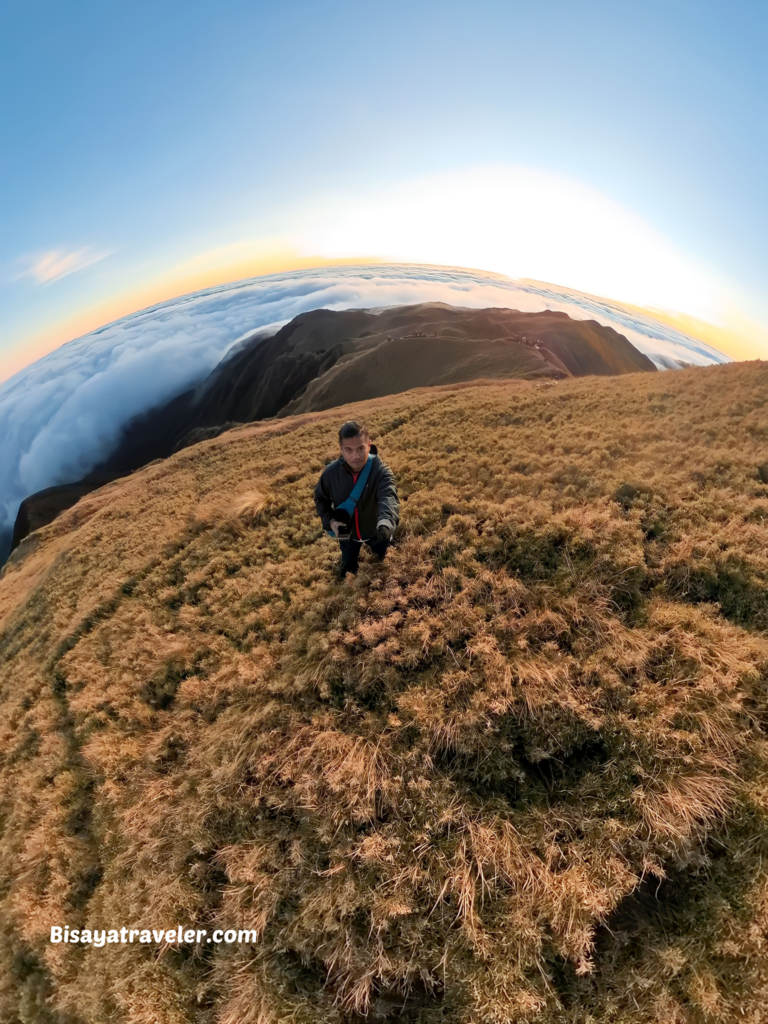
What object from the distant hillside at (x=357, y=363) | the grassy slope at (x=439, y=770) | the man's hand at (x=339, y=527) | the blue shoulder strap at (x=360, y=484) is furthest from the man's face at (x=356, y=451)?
the distant hillside at (x=357, y=363)

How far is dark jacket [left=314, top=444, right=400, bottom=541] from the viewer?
255 inches

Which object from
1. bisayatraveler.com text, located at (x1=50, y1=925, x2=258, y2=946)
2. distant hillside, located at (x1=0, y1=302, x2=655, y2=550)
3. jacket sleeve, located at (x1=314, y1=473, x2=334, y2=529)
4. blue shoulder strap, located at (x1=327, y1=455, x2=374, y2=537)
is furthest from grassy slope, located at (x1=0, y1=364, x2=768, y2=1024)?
distant hillside, located at (x1=0, y1=302, x2=655, y2=550)

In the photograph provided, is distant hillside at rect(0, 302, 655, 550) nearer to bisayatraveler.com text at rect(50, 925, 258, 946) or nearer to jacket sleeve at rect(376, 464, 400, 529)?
jacket sleeve at rect(376, 464, 400, 529)

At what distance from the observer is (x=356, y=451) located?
6.26m

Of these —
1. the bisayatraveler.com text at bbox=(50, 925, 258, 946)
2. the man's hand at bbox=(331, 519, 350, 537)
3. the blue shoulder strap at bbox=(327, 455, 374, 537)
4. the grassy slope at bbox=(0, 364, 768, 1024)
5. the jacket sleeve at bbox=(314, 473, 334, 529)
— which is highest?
the blue shoulder strap at bbox=(327, 455, 374, 537)

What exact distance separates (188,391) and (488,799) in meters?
212

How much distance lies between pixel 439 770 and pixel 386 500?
12.0 ft

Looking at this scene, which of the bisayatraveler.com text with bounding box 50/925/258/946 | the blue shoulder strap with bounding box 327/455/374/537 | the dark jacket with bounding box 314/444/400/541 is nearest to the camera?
the bisayatraveler.com text with bounding box 50/925/258/946

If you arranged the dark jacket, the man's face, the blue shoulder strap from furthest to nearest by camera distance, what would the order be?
1. the blue shoulder strap
2. the dark jacket
3. the man's face

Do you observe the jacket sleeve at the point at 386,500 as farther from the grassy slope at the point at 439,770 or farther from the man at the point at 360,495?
the grassy slope at the point at 439,770

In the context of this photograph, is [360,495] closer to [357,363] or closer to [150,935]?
[150,935]

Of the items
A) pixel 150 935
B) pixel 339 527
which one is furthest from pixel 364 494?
pixel 150 935

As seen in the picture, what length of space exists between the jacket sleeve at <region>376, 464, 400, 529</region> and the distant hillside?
1769cm

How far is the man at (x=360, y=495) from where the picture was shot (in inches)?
245
